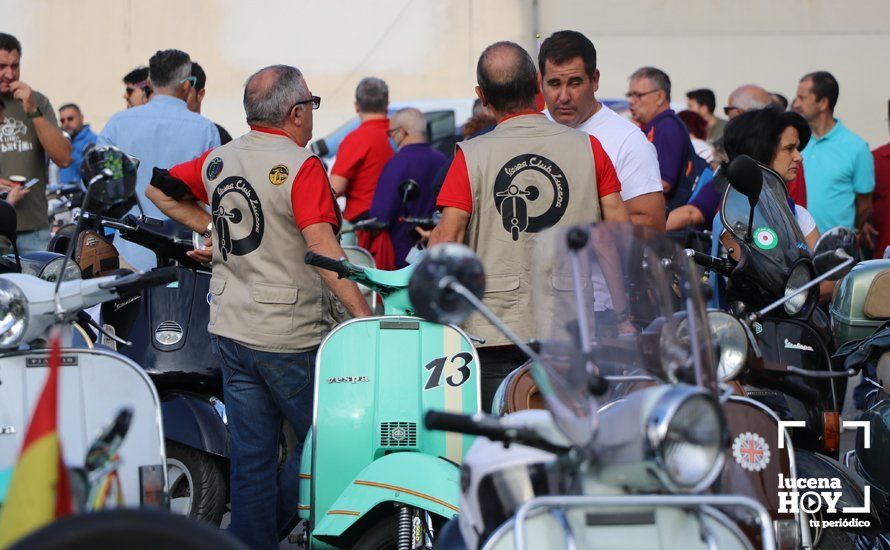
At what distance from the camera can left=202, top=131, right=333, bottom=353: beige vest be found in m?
4.62

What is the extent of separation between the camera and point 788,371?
11.4 ft

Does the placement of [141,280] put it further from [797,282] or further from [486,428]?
[797,282]

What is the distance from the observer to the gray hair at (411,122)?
9086 millimetres

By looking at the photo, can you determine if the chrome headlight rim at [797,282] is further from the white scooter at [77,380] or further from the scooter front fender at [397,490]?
the white scooter at [77,380]

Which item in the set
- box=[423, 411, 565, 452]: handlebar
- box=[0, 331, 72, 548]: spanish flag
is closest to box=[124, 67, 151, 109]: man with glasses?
box=[0, 331, 72, 548]: spanish flag

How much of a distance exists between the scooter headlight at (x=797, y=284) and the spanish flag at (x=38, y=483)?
9.30 feet

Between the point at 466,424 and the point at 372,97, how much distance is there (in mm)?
6744

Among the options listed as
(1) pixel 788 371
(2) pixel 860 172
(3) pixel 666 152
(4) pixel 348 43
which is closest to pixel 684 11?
(4) pixel 348 43

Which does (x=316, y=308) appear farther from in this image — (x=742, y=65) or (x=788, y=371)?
(x=742, y=65)

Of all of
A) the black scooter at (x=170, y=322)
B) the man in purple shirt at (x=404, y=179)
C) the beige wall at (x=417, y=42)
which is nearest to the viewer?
the black scooter at (x=170, y=322)

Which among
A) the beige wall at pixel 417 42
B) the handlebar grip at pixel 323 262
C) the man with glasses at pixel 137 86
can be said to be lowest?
the handlebar grip at pixel 323 262

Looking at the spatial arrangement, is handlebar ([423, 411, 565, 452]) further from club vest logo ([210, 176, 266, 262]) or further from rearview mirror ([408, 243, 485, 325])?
club vest logo ([210, 176, 266, 262])

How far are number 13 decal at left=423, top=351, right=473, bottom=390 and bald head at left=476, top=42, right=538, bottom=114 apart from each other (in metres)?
0.87

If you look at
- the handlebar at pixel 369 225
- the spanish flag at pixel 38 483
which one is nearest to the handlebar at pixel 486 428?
→ the spanish flag at pixel 38 483
